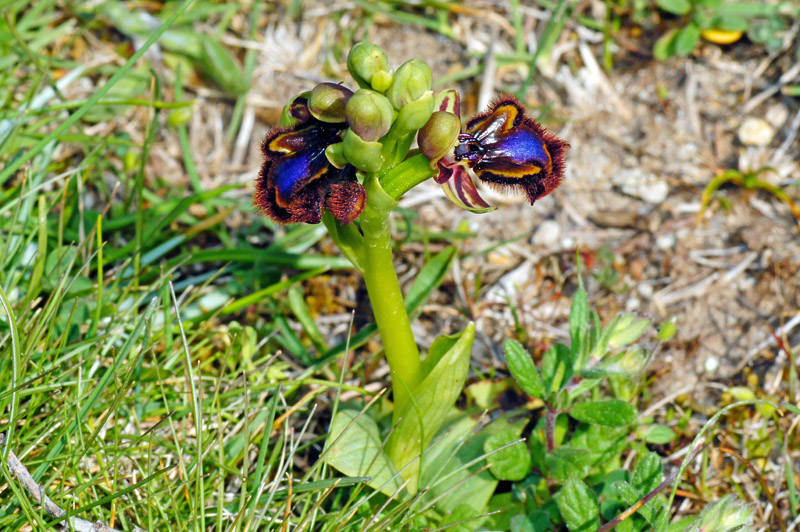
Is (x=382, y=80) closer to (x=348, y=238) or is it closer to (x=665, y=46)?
(x=348, y=238)

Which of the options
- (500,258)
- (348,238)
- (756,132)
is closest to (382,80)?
(348,238)

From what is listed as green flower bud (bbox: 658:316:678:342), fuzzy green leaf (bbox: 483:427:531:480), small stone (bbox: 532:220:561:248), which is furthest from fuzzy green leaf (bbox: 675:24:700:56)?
fuzzy green leaf (bbox: 483:427:531:480)

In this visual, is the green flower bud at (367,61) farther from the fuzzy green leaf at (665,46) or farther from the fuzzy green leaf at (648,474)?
the fuzzy green leaf at (665,46)

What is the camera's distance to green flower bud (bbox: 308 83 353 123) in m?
2.22

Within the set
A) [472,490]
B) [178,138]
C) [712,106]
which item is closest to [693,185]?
[712,106]

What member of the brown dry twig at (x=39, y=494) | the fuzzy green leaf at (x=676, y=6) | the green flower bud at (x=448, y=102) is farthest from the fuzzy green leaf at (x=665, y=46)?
the brown dry twig at (x=39, y=494)

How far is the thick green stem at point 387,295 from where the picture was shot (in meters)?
2.33

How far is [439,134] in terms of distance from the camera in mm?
2184

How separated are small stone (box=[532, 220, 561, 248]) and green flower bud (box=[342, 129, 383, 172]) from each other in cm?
205

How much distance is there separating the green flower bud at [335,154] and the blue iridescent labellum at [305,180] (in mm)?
40

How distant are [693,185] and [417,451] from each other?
93.4 inches

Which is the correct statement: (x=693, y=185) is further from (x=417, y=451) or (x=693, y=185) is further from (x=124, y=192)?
(x=124, y=192)

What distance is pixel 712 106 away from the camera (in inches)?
178

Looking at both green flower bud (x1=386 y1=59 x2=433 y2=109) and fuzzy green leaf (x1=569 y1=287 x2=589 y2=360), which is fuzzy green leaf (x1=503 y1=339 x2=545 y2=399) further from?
green flower bud (x1=386 y1=59 x2=433 y2=109)
